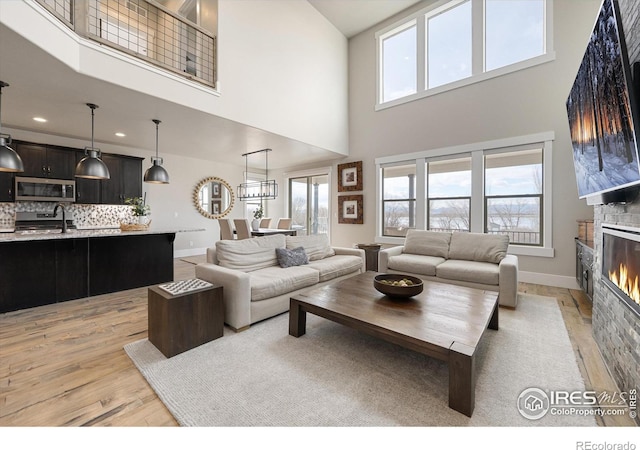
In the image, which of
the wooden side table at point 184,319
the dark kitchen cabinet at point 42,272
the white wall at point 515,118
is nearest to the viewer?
the wooden side table at point 184,319

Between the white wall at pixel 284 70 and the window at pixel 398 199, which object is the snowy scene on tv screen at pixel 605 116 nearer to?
the window at pixel 398 199

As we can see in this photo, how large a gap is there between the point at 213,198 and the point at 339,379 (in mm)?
6721

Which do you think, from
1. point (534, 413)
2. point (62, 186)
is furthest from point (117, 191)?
point (534, 413)

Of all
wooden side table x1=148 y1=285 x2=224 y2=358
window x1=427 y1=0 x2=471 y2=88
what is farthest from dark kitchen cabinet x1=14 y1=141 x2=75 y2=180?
window x1=427 y1=0 x2=471 y2=88

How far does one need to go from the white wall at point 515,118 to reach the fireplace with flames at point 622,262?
7.84 feet

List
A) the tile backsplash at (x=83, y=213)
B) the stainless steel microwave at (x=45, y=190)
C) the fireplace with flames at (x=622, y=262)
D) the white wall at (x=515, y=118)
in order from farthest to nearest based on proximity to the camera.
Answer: the tile backsplash at (x=83, y=213) < the stainless steel microwave at (x=45, y=190) < the white wall at (x=515, y=118) < the fireplace with flames at (x=622, y=262)

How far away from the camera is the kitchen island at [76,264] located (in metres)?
3.06

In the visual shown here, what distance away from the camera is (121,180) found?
5.60m

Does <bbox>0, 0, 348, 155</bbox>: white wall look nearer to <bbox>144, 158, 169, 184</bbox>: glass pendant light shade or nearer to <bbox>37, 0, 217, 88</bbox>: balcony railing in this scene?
<bbox>37, 0, 217, 88</bbox>: balcony railing

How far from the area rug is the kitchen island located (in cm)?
199

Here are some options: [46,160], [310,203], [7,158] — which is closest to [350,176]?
[310,203]

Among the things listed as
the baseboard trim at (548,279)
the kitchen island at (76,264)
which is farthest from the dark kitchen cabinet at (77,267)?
the baseboard trim at (548,279)

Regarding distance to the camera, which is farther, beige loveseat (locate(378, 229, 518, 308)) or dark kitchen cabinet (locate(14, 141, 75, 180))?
dark kitchen cabinet (locate(14, 141, 75, 180))

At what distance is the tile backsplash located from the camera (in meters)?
4.66
